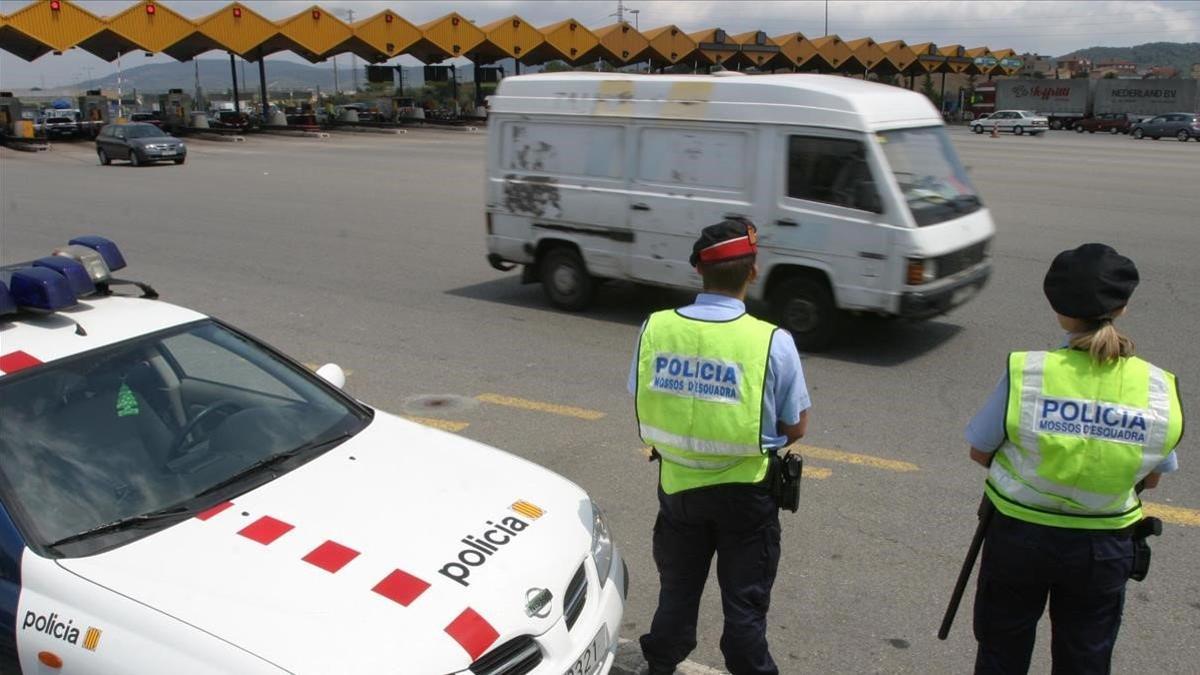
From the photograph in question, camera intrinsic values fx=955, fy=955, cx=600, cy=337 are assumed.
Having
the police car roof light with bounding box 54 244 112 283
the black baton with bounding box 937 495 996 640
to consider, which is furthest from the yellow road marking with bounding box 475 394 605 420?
the black baton with bounding box 937 495 996 640

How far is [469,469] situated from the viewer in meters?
3.62

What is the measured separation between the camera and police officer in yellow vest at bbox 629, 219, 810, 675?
10.1 feet

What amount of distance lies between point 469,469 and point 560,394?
3.63 metres

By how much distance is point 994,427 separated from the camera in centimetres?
284

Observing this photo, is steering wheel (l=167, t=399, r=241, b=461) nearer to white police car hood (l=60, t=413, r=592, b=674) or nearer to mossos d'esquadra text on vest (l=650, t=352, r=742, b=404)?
white police car hood (l=60, t=413, r=592, b=674)

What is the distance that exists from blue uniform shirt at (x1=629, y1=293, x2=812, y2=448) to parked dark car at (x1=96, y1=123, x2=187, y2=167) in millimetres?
30091

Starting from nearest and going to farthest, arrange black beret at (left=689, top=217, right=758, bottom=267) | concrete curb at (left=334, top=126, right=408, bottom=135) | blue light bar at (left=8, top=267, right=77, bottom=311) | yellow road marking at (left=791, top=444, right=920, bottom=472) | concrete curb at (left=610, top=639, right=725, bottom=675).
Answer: black beret at (left=689, top=217, right=758, bottom=267) < blue light bar at (left=8, top=267, right=77, bottom=311) < concrete curb at (left=610, top=639, right=725, bottom=675) < yellow road marking at (left=791, top=444, right=920, bottom=472) < concrete curb at (left=334, top=126, right=408, bottom=135)

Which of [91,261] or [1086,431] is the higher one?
[91,261]

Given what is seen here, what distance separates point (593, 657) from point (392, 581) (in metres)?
0.76

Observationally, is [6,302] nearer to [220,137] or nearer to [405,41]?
[220,137]

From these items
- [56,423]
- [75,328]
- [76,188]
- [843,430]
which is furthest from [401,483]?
[76,188]

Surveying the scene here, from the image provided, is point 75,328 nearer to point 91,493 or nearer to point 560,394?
point 91,493

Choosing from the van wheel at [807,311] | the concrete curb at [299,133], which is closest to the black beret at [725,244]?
the van wheel at [807,311]

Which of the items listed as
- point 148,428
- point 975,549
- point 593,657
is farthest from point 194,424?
point 975,549
